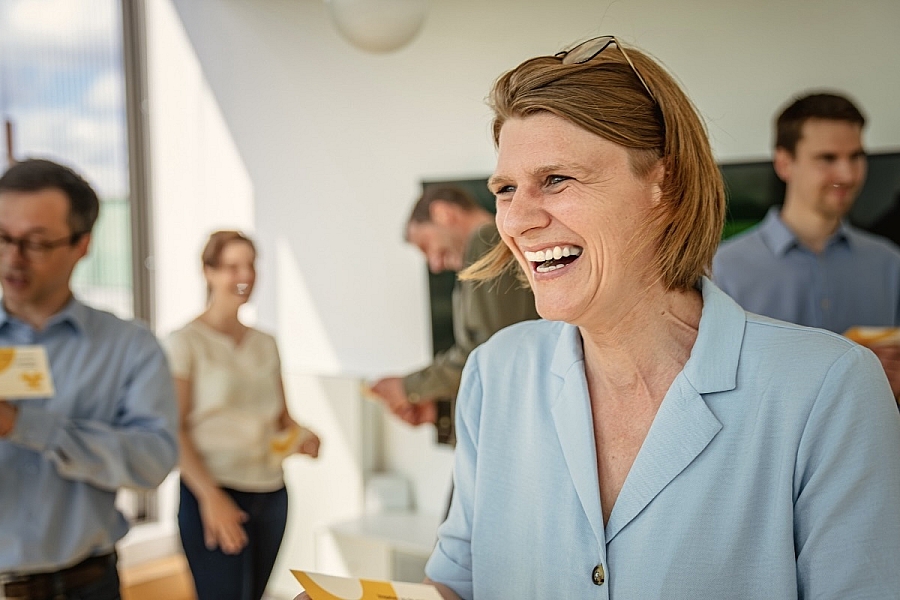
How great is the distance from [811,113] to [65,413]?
2.22m

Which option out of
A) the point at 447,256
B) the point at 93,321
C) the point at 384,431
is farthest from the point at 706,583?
the point at 384,431

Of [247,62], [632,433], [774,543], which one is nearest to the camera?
[774,543]

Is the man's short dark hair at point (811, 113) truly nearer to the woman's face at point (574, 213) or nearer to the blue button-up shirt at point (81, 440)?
the woman's face at point (574, 213)

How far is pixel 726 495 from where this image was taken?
1.14 m

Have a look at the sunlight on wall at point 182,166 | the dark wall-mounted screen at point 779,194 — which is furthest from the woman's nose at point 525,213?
the sunlight on wall at point 182,166

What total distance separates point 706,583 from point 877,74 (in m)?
2.55

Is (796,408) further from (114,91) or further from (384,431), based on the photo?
(114,91)

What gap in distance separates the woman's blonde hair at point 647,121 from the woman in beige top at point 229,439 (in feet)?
7.74

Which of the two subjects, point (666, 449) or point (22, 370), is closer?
point (666, 449)

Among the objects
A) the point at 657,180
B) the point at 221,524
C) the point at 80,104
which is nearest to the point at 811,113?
the point at 657,180

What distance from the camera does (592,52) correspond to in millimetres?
1203

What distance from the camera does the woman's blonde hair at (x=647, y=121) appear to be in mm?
1174

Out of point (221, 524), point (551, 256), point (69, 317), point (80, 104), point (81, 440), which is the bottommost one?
point (221, 524)

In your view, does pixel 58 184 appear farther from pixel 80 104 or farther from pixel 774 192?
pixel 80 104
